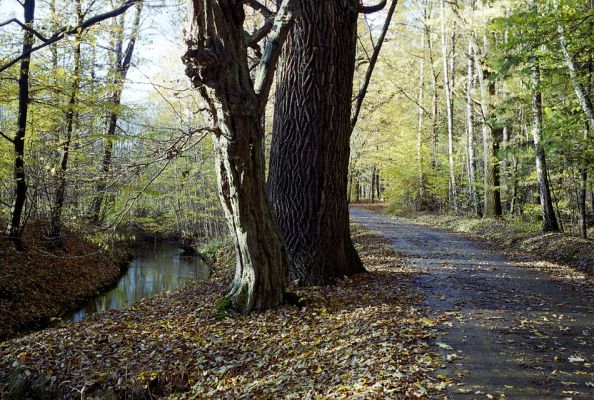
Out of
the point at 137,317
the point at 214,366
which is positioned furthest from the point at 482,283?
the point at 137,317

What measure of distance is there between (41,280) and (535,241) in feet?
42.1

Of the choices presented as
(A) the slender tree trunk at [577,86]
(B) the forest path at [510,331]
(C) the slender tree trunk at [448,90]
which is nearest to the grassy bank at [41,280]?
(B) the forest path at [510,331]

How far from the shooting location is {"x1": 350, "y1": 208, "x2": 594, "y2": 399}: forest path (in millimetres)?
3770

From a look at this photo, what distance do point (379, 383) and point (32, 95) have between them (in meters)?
11.8

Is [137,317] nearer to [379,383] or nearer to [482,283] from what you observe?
[379,383]

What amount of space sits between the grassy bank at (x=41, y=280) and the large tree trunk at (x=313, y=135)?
3.66 m

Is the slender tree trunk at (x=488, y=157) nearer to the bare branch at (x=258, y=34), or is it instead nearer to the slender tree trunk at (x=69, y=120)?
the bare branch at (x=258, y=34)

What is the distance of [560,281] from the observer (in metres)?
7.64

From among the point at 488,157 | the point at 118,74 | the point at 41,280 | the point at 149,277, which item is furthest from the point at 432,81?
the point at 41,280

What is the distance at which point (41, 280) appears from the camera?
1146 cm

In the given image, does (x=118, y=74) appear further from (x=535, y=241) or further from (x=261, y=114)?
(x=535, y=241)

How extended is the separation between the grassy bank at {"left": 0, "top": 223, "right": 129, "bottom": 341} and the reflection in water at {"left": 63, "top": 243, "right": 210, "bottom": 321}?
41 centimetres

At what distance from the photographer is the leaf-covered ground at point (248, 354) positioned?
4.09 m

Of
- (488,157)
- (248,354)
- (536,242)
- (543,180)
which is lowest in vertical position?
(248,354)
